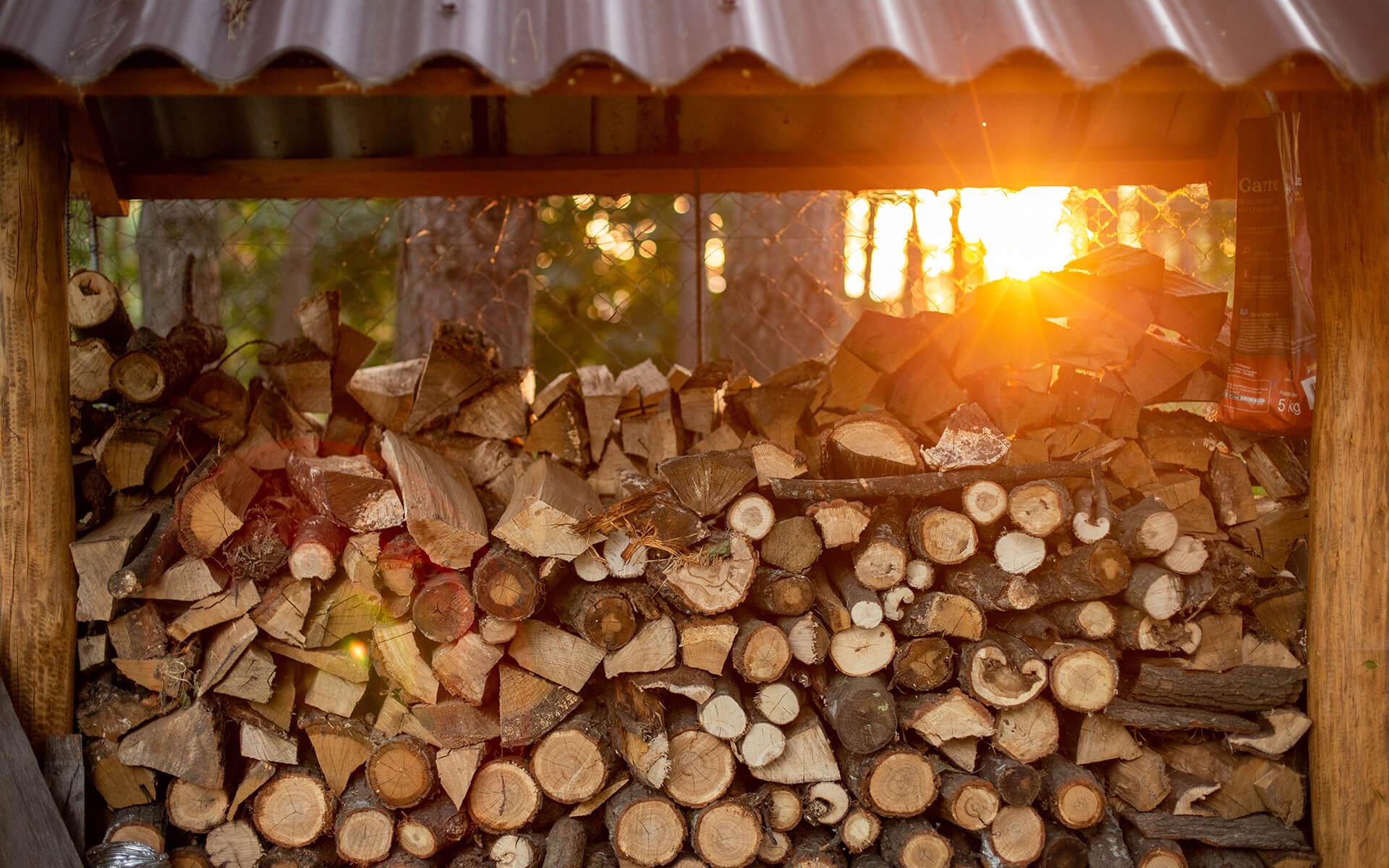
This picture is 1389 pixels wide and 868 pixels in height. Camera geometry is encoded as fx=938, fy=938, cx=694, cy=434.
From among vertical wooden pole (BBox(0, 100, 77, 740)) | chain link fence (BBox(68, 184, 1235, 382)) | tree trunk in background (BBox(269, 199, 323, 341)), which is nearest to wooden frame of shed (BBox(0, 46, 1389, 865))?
vertical wooden pole (BBox(0, 100, 77, 740))

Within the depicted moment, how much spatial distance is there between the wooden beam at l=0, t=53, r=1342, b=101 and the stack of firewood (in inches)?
36.1

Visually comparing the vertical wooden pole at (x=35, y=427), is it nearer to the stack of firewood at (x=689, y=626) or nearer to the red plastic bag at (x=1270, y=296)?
the stack of firewood at (x=689, y=626)

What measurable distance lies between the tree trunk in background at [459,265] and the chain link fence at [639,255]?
11 mm

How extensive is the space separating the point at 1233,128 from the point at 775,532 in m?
2.32

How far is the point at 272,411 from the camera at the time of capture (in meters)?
2.93

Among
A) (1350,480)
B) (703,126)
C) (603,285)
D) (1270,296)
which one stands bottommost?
(603,285)

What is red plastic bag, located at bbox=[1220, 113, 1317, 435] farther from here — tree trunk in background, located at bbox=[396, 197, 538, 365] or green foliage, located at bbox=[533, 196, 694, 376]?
green foliage, located at bbox=[533, 196, 694, 376]

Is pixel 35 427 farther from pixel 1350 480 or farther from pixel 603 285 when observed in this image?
pixel 603 285

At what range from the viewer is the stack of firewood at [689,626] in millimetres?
2580

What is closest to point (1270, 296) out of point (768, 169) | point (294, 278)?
point (768, 169)

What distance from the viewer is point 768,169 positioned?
11.9ft

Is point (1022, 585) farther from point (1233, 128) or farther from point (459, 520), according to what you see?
point (1233, 128)

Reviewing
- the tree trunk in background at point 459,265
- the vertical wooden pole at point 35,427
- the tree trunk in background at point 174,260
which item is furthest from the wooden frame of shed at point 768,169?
the tree trunk in background at point 174,260

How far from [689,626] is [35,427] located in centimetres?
182
